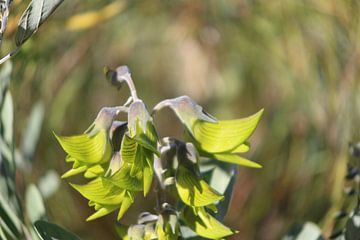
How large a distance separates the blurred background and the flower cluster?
9.9 inches

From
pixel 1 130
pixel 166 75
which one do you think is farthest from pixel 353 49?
pixel 166 75

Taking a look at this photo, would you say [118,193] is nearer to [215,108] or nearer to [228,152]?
[228,152]

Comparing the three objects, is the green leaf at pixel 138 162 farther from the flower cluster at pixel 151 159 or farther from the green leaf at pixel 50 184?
the green leaf at pixel 50 184

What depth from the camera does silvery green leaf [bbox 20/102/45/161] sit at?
1.00 m

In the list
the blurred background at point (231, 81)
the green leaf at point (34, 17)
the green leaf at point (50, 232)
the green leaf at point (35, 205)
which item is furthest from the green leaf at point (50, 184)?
the green leaf at point (34, 17)

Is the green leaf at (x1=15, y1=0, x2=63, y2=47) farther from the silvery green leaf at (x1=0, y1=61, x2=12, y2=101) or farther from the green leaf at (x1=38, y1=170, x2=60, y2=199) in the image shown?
the green leaf at (x1=38, y1=170, x2=60, y2=199)

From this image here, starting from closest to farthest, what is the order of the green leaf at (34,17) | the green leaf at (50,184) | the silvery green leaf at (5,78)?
1. the green leaf at (34,17)
2. the silvery green leaf at (5,78)
3. the green leaf at (50,184)

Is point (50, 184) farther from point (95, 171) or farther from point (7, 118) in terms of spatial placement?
point (95, 171)

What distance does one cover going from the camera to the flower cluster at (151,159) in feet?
1.83

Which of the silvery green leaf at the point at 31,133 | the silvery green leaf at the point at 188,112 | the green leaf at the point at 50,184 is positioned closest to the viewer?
the silvery green leaf at the point at 188,112

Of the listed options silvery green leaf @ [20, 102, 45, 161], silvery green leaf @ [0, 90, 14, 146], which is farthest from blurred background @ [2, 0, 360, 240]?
silvery green leaf @ [0, 90, 14, 146]

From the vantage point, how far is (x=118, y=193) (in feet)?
1.88

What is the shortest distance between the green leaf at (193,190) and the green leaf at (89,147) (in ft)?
0.22

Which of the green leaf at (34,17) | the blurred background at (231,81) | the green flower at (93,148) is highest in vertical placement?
the green leaf at (34,17)
